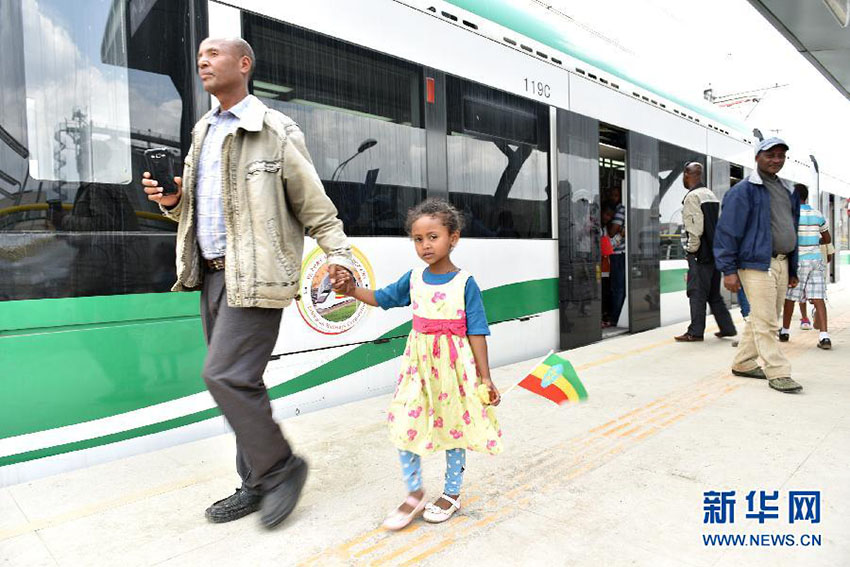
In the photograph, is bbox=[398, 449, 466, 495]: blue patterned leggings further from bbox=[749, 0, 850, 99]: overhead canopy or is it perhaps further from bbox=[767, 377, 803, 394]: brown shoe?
bbox=[749, 0, 850, 99]: overhead canopy

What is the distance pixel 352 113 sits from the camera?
4.09 metres

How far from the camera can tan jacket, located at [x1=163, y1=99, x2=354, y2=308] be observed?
2.30 metres

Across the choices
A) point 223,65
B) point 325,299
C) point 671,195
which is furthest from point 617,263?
point 223,65

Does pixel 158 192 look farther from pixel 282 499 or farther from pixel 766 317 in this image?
pixel 766 317

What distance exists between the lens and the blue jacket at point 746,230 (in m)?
4.54

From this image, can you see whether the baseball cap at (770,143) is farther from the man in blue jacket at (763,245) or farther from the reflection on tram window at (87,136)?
the reflection on tram window at (87,136)

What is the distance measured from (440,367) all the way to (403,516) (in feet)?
2.00

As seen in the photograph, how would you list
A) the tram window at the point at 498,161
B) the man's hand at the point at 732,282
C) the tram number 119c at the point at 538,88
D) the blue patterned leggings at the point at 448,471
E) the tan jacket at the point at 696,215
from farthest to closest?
the tan jacket at the point at 696,215 < the tram number 119c at the point at 538,88 < the tram window at the point at 498,161 < the man's hand at the point at 732,282 < the blue patterned leggings at the point at 448,471

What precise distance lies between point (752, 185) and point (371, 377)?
10.3 feet

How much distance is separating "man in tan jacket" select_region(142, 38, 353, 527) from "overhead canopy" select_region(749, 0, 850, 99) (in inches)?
213

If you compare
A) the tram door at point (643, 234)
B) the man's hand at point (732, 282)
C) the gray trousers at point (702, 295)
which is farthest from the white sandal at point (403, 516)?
the tram door at point (643, 234)

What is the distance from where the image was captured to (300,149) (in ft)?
8.20

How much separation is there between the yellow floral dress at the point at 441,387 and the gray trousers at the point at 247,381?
1.54 ft

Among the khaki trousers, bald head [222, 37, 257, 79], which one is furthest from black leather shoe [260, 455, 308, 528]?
the khaki trousers
